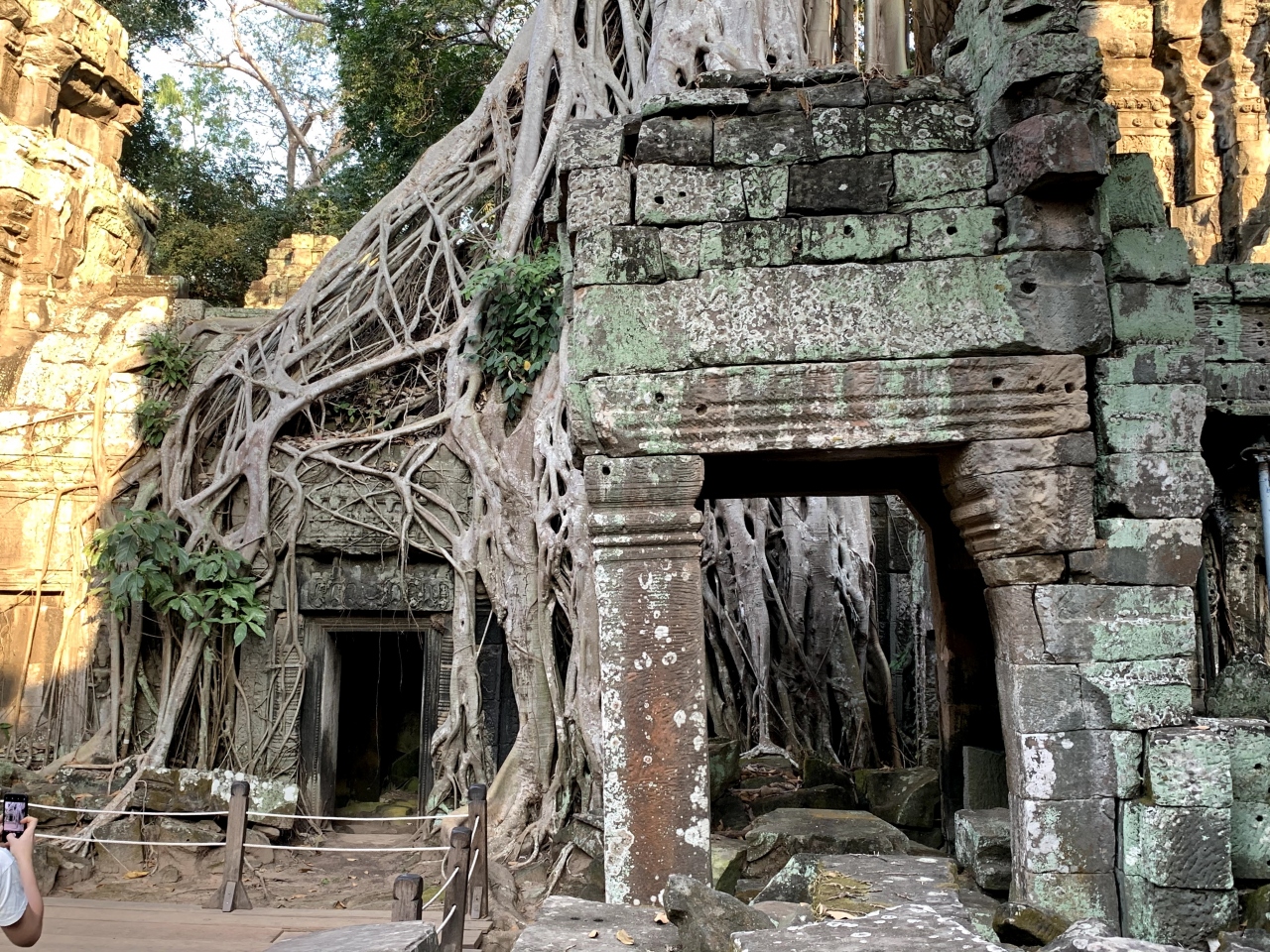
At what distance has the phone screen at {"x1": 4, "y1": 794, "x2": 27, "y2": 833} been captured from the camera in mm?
3064

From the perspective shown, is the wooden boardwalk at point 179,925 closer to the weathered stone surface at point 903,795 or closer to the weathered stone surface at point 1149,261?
the weathered stone surface at point 903,795

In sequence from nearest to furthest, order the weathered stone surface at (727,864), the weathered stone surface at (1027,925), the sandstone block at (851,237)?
the weathered stone surface at (1027,925) < the sandstone block at (851,237) < the weathered stone surface at (727,864)

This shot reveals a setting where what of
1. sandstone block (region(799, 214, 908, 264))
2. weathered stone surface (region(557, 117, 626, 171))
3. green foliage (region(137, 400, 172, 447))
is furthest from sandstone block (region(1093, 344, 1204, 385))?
green foliage (region(137, 400, 172, 447))

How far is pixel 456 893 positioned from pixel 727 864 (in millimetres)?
1521

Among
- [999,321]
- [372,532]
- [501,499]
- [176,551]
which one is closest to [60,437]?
[176,551]

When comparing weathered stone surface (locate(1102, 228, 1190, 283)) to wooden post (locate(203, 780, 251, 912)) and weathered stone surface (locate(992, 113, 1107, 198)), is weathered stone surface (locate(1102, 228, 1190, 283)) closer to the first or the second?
weathered stone surface (locate(992, 113, 1107, 198))

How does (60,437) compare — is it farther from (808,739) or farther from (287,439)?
(808,739)

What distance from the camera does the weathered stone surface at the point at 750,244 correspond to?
404cm

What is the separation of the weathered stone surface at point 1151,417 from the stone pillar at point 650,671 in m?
1.53

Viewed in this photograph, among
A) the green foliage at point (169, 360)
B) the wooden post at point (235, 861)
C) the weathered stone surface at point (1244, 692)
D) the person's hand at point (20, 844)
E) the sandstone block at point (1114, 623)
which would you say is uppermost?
the green foliage at point (169, 360)

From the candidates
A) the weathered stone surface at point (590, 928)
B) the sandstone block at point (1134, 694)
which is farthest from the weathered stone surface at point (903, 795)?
the weathered stone surface at point (590, 928)

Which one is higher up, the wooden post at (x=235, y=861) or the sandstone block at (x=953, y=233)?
the sandstone block at (x=953, y=233)

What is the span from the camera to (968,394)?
3885 millimetres

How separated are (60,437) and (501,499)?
383cm
